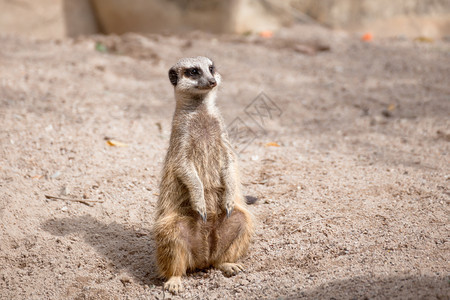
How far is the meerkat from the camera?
2562mm

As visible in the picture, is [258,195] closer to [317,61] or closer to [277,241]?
[277,241]

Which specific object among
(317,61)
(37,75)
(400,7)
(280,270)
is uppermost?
(400,7)

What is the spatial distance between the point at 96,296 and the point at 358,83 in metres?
4.01

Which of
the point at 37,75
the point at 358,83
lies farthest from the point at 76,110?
the point at 358,83

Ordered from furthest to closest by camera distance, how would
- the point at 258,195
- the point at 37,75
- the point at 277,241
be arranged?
1. the point at 37,75
2. the point at 258,195
3. the point at 277,241

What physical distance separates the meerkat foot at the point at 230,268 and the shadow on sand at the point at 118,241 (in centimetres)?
37

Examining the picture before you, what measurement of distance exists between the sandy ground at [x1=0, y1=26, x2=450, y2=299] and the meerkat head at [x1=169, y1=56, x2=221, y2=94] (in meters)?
0.94

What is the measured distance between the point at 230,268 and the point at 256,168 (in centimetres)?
119

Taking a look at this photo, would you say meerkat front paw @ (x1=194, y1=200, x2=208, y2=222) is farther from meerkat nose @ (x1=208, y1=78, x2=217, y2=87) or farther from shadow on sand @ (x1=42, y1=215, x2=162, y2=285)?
meerkat nose @ (x1=208, y1=78, x2=217, y2=87)

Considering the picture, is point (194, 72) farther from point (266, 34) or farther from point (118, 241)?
point (266, 34)

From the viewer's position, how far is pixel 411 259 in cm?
233

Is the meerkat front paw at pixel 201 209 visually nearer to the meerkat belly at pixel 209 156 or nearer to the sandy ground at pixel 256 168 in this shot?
the meerkat belly at pixel 209 156

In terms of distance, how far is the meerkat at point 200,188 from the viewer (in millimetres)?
2562

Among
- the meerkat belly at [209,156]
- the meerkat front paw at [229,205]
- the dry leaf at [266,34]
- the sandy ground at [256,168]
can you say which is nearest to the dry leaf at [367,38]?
the sandy ground at [256,168]
